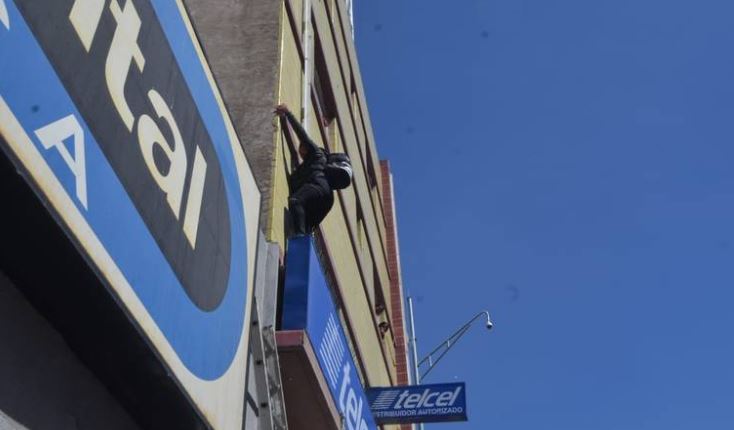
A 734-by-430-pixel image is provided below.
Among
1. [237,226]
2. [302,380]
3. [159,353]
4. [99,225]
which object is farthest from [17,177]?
[302,380]

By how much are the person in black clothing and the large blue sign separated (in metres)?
2.15

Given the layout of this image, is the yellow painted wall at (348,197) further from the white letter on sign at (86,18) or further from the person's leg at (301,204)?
the white letter on sign at (86,18)

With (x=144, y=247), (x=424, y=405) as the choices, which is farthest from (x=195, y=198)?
(x=424, y=405)

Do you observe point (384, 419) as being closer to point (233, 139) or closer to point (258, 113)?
point (258, 113)

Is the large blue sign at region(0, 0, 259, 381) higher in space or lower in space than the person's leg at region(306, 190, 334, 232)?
lower

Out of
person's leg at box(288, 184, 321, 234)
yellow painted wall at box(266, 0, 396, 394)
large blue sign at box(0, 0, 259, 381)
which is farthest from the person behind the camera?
yellow painted wall at box(266, 0, 396, 394)

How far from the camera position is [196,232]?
16.2ft

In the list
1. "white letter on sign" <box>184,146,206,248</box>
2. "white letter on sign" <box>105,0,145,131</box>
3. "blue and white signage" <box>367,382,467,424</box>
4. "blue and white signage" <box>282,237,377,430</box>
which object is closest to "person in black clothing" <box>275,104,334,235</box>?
"blue and white signage" <box>282,237,377,430</box>

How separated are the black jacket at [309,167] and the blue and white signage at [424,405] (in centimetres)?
402

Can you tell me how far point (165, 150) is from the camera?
452 cm

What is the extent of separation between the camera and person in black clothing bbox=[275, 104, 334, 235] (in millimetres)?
8227

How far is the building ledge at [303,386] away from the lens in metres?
6.34

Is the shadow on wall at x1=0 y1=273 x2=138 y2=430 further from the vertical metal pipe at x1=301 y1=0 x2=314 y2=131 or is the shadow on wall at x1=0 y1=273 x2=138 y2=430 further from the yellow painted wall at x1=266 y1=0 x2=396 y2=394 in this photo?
the vertical metal pipe at x1=301 y1=0 x2=314 y2=131

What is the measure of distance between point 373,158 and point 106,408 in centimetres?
1670
